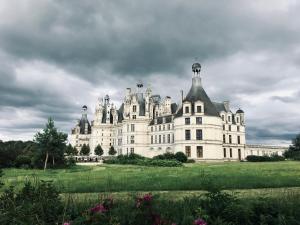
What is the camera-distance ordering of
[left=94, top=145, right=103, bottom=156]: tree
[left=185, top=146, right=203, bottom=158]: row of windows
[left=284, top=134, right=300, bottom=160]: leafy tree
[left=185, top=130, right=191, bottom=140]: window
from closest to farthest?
[left=185, top=146, right=203, bottom=158]: row of windows
[left=185, top=130, right=191, bottom=140]: window
[left=284, top=134, right=300, bottom=160]: leafy tree
[left=94, top=145, right=103, bottom=156]: tree

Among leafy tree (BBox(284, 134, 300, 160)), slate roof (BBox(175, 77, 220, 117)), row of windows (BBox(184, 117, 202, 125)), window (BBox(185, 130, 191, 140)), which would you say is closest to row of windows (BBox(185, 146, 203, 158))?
window (BBox(185, 130, 191, 140))

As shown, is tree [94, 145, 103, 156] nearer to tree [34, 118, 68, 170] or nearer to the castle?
the castle

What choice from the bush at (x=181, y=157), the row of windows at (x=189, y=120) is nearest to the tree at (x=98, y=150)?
the row of windows at (x=189, y=120)

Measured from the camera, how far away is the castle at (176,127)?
61.0 m

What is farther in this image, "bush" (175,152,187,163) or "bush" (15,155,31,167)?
"bush" (175,152,187,163)

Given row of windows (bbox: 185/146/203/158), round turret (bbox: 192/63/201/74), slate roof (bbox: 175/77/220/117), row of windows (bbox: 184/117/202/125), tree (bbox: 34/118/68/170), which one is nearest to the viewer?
tree (bbox: 34/118/68/170)

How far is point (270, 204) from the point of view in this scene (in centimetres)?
561

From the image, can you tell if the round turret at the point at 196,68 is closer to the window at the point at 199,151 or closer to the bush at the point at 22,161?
the window at the point at 199,151

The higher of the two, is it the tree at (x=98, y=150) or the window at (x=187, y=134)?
the window at (x=187, y=134)

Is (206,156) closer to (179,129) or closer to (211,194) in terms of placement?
(179,129)

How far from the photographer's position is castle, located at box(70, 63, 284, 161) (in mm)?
61031

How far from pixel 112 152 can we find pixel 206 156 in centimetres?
2911

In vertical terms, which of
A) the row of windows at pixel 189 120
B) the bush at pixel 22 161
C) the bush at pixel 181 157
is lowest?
the bush at pixel 22 161

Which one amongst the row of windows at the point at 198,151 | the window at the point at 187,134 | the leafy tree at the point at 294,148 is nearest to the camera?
the row of windows at the point at 198,151
